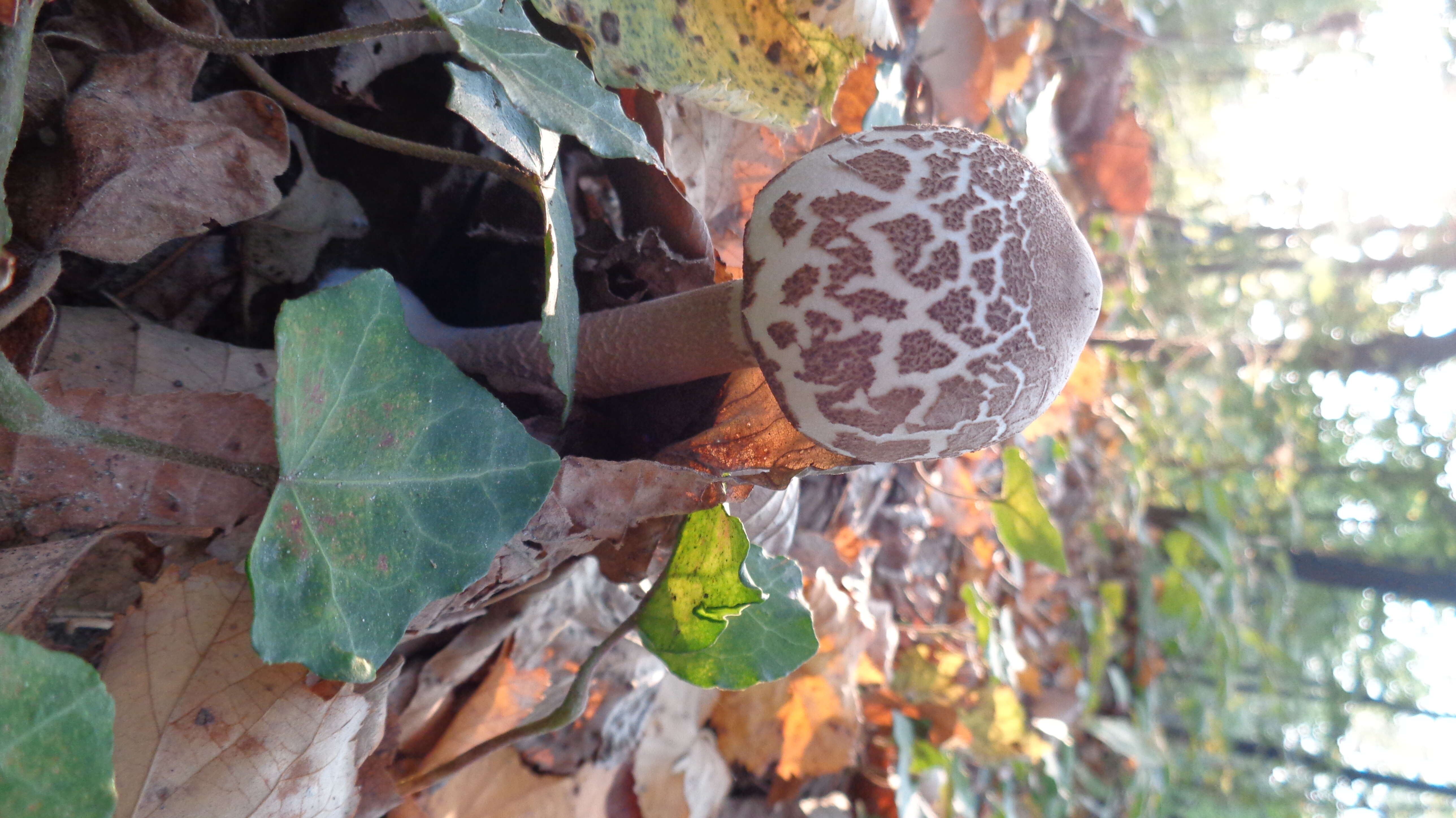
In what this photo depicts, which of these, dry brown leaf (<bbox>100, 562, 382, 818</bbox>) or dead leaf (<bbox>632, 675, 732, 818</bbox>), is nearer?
dry brown leaf (<bbox>100, 562, 382, 818</bbox>)

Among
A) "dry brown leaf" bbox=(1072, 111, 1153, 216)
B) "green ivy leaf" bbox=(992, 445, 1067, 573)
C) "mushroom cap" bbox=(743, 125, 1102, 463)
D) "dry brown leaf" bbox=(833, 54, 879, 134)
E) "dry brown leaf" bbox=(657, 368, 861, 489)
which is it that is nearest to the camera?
"mushroom cap" bbox=(743, 125, 1102, 463)

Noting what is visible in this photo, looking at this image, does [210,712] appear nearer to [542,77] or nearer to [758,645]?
[758,645]

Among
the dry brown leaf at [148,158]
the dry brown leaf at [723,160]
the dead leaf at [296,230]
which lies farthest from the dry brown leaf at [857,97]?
the dry brown leaf at [148,158]

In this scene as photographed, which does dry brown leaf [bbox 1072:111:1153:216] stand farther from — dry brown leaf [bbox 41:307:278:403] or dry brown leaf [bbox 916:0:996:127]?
dry brown leaf [bbox 41:307:278:403]

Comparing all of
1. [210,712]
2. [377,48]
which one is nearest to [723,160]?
[377,48]

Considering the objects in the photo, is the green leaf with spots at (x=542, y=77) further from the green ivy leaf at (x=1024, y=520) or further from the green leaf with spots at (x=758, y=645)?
the green ivy leaf at (x=1024, y=520)

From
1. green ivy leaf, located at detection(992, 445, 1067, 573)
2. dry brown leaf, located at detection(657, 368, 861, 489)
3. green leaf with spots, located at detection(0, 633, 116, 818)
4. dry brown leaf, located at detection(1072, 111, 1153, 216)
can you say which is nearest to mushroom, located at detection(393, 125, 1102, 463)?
dry brown leaf, located at detection(657, 368, 861, 489)
